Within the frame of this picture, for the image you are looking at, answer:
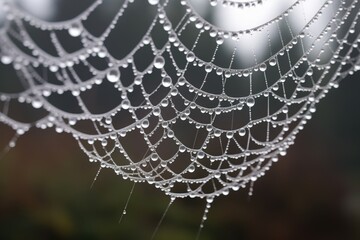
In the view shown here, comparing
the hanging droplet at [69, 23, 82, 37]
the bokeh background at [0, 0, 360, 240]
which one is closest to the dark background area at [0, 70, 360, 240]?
the bokeh background at [0, 0, 360, 240]

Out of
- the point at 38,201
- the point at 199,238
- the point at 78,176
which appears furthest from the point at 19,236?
the point at 199,238

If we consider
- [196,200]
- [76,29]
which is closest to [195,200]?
[196,200]

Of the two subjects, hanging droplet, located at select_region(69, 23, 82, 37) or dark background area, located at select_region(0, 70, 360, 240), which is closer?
hanging droplet, located at select_region(69, 23, 82, 37)

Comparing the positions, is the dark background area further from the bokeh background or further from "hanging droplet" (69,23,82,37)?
"hanging droplet" (69,23,82,37)

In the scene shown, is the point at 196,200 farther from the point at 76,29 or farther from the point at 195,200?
the point at 76,29

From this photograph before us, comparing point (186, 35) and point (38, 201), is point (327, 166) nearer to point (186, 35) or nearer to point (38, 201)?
point (186, 35)

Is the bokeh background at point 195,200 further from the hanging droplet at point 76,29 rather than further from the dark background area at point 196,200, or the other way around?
the hanging droplet at point 76,29

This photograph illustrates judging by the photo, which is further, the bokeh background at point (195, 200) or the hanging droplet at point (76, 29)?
the bokeh background at point (195, 200)

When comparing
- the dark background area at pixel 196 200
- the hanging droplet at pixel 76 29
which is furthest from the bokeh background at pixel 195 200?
the hanging droplet at pixel 76 29
